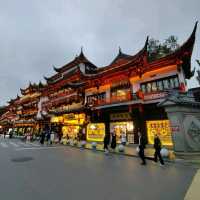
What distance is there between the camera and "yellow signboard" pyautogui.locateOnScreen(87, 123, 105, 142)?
21344 millimetres

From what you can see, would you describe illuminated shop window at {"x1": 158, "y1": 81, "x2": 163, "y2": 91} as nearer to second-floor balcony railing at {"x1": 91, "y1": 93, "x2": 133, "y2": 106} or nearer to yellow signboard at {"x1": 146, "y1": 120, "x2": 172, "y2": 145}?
second-floor balcony railing at {"x1": 91, "y1": 93, "x2": 133, "y2": 106}

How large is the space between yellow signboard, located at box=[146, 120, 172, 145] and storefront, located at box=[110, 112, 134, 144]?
2.14 m

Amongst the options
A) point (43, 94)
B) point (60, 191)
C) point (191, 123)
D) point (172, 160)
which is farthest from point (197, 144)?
point (43, 94)

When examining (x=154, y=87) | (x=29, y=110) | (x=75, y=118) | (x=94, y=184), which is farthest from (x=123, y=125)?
(x=29, y=110)

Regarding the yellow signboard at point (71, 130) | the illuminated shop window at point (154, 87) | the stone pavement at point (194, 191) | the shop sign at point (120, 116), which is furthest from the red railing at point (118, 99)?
the stone pavement at point (194, 191)

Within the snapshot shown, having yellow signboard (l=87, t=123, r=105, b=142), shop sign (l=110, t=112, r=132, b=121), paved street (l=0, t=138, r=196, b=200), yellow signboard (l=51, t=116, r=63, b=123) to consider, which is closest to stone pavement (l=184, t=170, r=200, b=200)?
paved street (l=0, t=138, r=196, b=200)

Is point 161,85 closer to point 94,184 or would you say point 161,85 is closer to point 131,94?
point 131,94

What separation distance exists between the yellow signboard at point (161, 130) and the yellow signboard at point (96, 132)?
21.9ft

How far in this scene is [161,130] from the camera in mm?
16031

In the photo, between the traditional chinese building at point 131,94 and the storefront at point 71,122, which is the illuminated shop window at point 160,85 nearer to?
the traditional chinese building at point 131,94

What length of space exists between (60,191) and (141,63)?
15.0 metres

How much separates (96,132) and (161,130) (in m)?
9.25

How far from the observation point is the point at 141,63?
17.0m

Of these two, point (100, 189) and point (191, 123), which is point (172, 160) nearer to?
point (191, 123)
